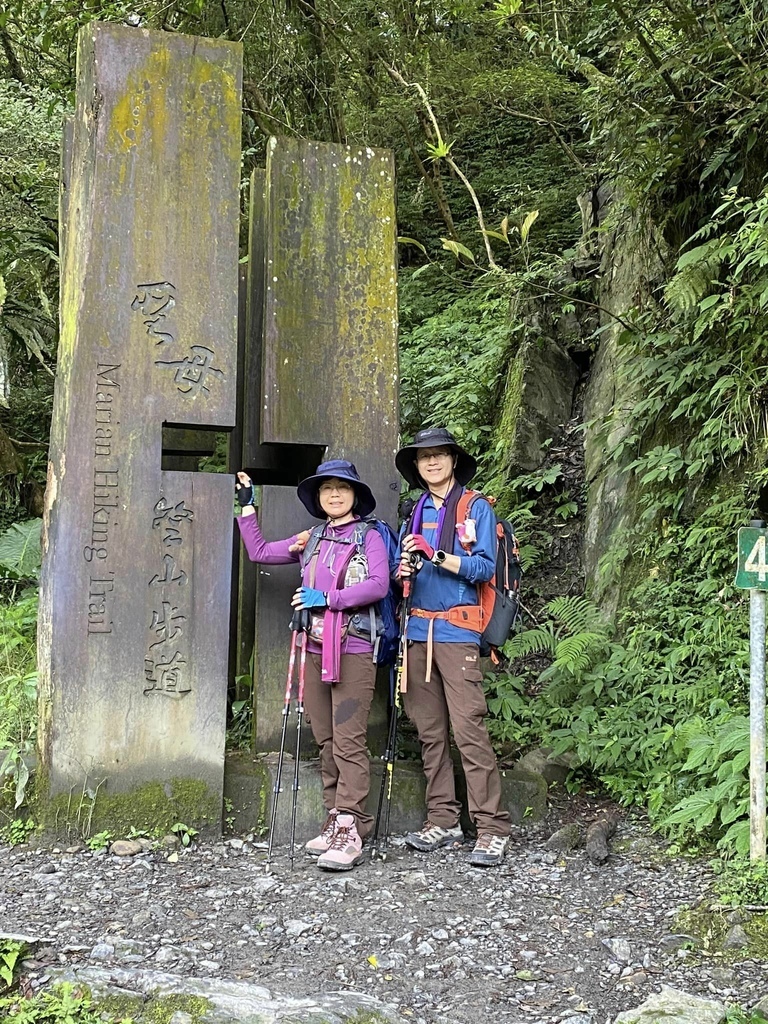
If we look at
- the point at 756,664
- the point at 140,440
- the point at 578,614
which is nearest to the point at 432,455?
the point at 140,440

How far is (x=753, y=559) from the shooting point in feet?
15.5

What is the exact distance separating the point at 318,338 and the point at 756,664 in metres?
3.51

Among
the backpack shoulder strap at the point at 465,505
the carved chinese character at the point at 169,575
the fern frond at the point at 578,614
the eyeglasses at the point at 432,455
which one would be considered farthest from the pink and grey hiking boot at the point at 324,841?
the fern frond at the point at 578,614

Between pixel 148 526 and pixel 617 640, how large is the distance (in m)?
4.06

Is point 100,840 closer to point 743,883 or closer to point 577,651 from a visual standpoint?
point 743,883

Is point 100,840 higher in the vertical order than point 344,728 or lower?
lower

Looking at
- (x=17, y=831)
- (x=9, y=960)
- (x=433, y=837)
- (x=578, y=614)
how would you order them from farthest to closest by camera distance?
1. (x=578, y=614)
2. (x=433, y=837)
3. (x=17, y=831)
4. (x=9, y=960)

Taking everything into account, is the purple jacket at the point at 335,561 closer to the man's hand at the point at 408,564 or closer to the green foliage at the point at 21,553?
the man's hand at the point at 408,564

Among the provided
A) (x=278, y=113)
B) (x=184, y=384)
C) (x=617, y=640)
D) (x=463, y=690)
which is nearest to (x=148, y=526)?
(x=184, y=384)

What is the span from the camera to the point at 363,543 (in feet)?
18.2

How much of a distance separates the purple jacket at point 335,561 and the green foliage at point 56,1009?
243 cm

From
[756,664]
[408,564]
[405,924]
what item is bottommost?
[405,924]

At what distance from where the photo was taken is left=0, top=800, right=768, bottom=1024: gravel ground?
12.3ft

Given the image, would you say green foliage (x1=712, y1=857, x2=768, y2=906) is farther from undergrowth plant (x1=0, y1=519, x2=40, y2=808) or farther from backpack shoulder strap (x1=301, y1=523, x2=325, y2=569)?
undergrowth plant (x1=0, y1=519, x2=40, y2=808)
